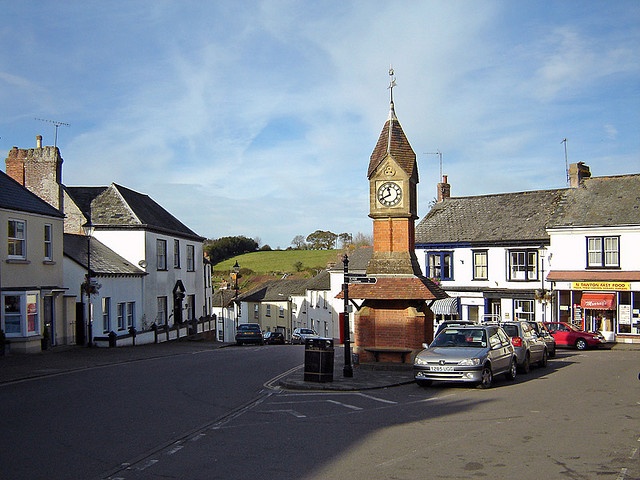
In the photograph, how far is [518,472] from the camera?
8.49m

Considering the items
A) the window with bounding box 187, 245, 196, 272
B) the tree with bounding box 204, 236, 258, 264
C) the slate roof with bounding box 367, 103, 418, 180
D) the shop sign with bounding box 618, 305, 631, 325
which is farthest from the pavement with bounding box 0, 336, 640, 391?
the tree with bounding box 204, 236, 258, 264

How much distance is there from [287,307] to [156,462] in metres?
60.3

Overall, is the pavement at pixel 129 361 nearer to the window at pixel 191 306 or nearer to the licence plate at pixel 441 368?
the licence plate at pixel 441 368

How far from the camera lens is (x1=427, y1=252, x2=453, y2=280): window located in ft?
143

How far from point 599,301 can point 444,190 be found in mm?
15559

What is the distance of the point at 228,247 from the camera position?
115750 mm

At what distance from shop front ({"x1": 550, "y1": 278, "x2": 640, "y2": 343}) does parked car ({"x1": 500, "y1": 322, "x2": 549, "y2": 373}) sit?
53.3 ft

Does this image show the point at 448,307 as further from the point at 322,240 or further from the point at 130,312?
the point at 322,240

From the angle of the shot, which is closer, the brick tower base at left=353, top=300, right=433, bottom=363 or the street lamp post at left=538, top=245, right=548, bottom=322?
the brick tower base at left=353, top=300, right=433, bottom=363

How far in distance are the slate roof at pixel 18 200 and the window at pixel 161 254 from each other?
11.5 m

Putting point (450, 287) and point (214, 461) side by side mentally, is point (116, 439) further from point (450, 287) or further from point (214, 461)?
point (450, 287)

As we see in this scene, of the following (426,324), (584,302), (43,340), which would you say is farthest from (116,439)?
(584,302)

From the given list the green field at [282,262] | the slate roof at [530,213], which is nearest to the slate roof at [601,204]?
the slate roof at [530,213]

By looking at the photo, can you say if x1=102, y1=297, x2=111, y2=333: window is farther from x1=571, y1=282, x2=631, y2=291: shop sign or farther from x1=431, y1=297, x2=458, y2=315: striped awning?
x1=571, y1=282, x2=631, y2=291: shop sign
